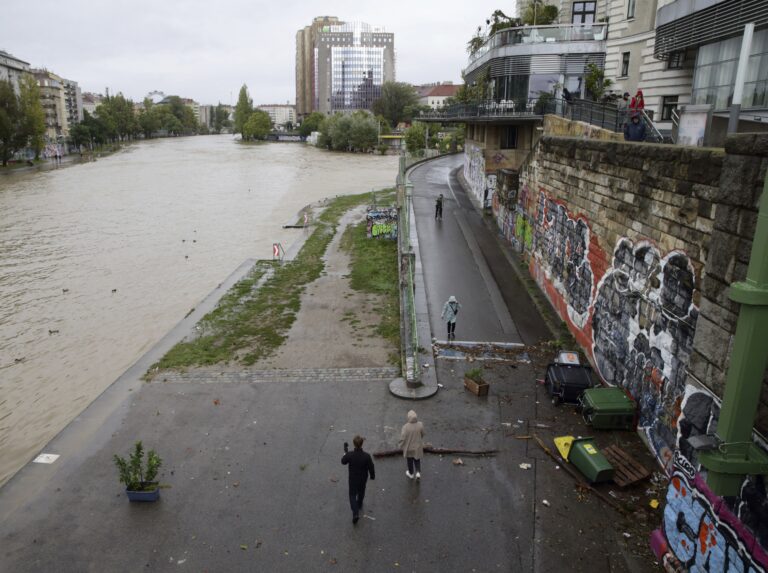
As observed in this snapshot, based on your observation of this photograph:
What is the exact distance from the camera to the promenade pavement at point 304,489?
26.9 ft

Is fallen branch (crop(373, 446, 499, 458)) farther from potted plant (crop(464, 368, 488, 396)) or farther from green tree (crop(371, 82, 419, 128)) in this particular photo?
green tree (crop(371, 82, 419, 128))

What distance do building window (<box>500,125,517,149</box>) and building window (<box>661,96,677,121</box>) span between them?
47.9 ft

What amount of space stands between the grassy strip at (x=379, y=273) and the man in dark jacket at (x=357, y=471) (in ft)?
24.8

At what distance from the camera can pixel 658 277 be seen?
1045 cm

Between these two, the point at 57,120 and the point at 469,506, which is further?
the point at 57,120

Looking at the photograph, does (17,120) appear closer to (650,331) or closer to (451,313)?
(451,313)

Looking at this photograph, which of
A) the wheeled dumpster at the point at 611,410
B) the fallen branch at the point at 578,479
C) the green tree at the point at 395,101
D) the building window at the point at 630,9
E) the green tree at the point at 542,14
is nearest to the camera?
the fallen branch at the point at 578,479

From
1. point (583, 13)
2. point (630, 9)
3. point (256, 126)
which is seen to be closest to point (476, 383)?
point (630, 9)

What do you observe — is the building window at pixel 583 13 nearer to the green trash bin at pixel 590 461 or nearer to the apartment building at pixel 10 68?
the green trash bin at pixel 590 461

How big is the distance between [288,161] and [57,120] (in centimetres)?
7171

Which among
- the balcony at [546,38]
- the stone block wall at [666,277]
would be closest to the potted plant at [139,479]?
the stone block wall at [666,277]

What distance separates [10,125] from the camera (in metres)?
76.1

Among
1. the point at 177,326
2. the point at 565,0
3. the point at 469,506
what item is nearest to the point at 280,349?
the point at 177,326

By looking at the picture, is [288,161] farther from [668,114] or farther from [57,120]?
[668,114]
